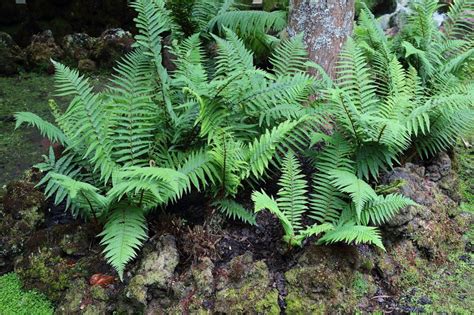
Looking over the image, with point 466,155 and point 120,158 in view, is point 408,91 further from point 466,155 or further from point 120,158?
point 120,158

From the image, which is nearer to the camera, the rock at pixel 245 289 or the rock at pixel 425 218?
the rock at pixel 245 289

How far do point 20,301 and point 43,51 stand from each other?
5.15 metres

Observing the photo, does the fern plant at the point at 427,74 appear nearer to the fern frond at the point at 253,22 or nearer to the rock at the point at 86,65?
the fern frond at the point at 253,22

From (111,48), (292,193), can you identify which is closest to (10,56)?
(111,48)

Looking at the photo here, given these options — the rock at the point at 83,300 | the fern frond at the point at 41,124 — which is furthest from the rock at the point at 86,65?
the rock at the point at 83,300

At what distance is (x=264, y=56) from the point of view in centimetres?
588

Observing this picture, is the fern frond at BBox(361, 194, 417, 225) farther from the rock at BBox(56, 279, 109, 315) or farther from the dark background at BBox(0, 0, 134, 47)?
the dark background at BBox(0, 0, 134, 47)

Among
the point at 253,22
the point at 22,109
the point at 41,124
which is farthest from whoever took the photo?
the point at 22,109

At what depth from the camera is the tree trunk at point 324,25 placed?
16.1 feet

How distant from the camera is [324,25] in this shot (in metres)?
4.91

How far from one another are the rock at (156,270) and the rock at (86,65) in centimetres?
476

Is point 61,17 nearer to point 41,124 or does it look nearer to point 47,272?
point 41,124

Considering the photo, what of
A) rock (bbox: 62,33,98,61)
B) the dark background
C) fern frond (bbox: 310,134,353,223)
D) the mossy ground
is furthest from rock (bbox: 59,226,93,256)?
the dark background

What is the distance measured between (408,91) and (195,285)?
2.62 m
